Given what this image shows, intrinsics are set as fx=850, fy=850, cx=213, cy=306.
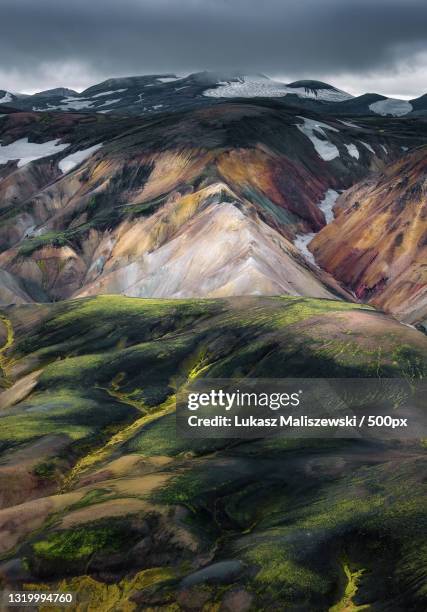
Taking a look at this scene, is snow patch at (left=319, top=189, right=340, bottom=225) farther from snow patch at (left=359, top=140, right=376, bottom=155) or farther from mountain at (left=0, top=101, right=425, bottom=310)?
snow patch at (left=359, top=140, right=376, bottom=155)

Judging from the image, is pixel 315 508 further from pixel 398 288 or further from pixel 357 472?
pixel 398 288

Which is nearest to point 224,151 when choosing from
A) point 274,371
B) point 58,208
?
point 58,208

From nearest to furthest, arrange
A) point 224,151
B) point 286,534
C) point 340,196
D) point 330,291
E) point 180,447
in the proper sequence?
point 286,534, point 180,447, point 330,291, point 224,151, point 340,196

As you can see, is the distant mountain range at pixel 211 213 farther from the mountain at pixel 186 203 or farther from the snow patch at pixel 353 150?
the snow patch at pixel 353 150

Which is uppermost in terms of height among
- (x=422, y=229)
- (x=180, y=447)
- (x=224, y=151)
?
(x=224, y=151)

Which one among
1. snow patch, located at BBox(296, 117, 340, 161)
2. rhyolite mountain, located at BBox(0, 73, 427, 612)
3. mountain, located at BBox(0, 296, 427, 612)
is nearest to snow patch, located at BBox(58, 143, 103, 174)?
rhyolite mountain, located at BBox(0, 73, 427, 612)

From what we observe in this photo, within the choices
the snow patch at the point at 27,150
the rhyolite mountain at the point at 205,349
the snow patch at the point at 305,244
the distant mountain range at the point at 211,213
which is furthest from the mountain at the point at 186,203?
the snow patch at the point at 27,150
